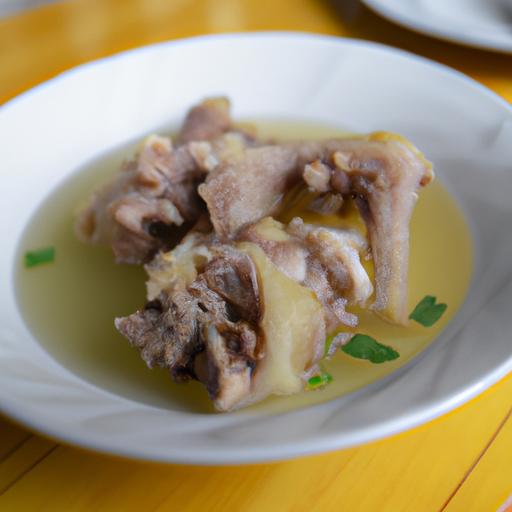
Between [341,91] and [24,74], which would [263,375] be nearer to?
[341,91]

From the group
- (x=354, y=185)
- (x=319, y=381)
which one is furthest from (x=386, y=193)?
(x=319, y=381)

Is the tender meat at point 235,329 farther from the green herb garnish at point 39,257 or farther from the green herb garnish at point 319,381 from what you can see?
the green herb garnish at point 39,257

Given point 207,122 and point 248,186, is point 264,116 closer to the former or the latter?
point 207,122

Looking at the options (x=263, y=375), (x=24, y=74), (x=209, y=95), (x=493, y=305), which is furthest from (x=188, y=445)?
(x=24, y=74)

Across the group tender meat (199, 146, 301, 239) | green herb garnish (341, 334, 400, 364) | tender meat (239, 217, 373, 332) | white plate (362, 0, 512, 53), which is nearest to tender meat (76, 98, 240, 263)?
tender meat (199, 146, 301, 239)

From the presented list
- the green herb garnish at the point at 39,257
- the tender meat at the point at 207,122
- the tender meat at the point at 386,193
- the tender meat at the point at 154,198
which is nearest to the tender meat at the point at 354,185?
the tender meat at the point at 386,193
